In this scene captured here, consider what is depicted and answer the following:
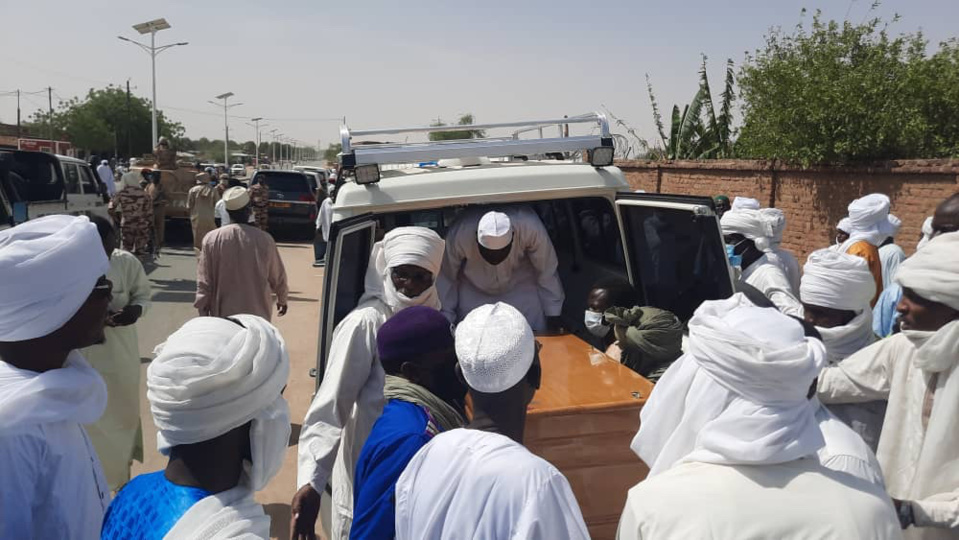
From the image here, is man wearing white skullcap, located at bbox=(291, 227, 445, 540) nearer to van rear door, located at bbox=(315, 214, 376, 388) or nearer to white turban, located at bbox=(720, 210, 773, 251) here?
van rear door, located at bbox=(315, 214, 376, 388)

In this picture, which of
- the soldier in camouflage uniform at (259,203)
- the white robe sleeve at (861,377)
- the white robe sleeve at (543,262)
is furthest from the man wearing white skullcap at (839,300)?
the soldier in camouflage uniform at (259,203)

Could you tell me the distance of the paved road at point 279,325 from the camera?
15.6 ft

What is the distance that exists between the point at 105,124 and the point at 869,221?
72.1 metres

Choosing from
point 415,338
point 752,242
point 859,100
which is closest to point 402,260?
point 415,338

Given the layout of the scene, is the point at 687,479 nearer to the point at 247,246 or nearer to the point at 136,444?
the point at 136,444

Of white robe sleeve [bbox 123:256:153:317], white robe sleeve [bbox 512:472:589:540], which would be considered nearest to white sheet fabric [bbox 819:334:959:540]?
white robe sleeve [bbox 512:472:589:540]

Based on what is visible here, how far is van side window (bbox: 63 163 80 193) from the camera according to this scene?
12.6m

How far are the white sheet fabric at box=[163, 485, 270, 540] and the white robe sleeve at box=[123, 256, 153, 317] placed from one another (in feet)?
10.7

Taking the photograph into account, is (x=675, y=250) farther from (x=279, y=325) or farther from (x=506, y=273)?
(x=279, y=325)

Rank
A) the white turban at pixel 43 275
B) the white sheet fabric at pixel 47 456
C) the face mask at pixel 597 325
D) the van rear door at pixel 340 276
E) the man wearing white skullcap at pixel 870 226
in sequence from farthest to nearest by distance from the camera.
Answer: the man wearing white skullcap at pixel 870 226, the face mask at pixel 597 325, the van rear door at pixel 340 276, the white turban at pixel 43 275, the white sheet fabric at pixel 47 456

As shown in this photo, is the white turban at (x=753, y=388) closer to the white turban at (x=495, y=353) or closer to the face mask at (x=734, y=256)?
the white turban at (x=495, y=353)

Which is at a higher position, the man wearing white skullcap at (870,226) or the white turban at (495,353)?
the man wearing white skullcap at (870,226)

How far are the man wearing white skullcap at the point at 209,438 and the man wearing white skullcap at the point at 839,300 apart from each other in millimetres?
2254

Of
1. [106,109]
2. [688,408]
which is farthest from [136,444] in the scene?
[106,109]
